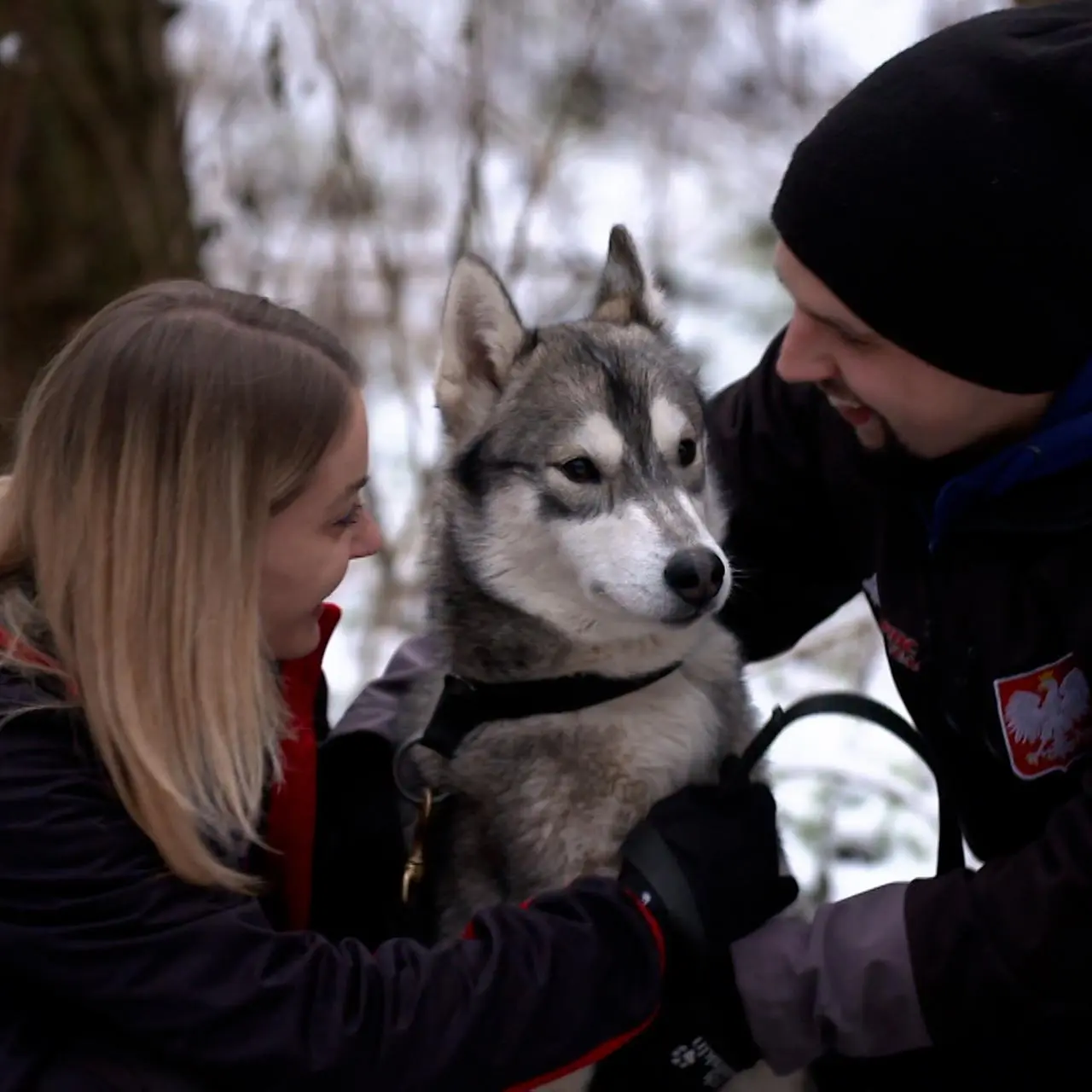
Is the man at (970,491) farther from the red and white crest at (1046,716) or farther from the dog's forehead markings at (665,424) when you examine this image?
the dog's forehead markings at (665,424)

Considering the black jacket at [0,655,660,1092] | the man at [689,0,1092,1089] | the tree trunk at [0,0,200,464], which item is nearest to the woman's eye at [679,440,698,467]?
the man at [689,0,1092,1089]

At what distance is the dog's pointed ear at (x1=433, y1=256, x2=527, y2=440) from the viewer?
209 cm

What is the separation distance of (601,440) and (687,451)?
15 centimetres

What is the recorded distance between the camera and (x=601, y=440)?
79.4 inches

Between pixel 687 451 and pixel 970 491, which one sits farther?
pixel 687 451

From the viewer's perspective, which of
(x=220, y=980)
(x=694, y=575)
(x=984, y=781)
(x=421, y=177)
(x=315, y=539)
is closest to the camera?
(x=220, y=980)

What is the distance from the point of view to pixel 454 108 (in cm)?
475

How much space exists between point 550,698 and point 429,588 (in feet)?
1.01

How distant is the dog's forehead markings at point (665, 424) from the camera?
2029 mm

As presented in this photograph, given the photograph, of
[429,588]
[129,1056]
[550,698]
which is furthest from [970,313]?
[129,1056]

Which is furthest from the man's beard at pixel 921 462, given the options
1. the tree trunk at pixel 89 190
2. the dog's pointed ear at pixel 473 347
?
the tree trunk at pixel 89 190

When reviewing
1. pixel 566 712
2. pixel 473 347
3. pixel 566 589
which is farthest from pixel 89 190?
pixel 566 712

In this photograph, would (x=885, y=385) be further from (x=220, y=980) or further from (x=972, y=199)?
(x=220, y=980)

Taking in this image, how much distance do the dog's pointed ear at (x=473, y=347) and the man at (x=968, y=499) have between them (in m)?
0.48
